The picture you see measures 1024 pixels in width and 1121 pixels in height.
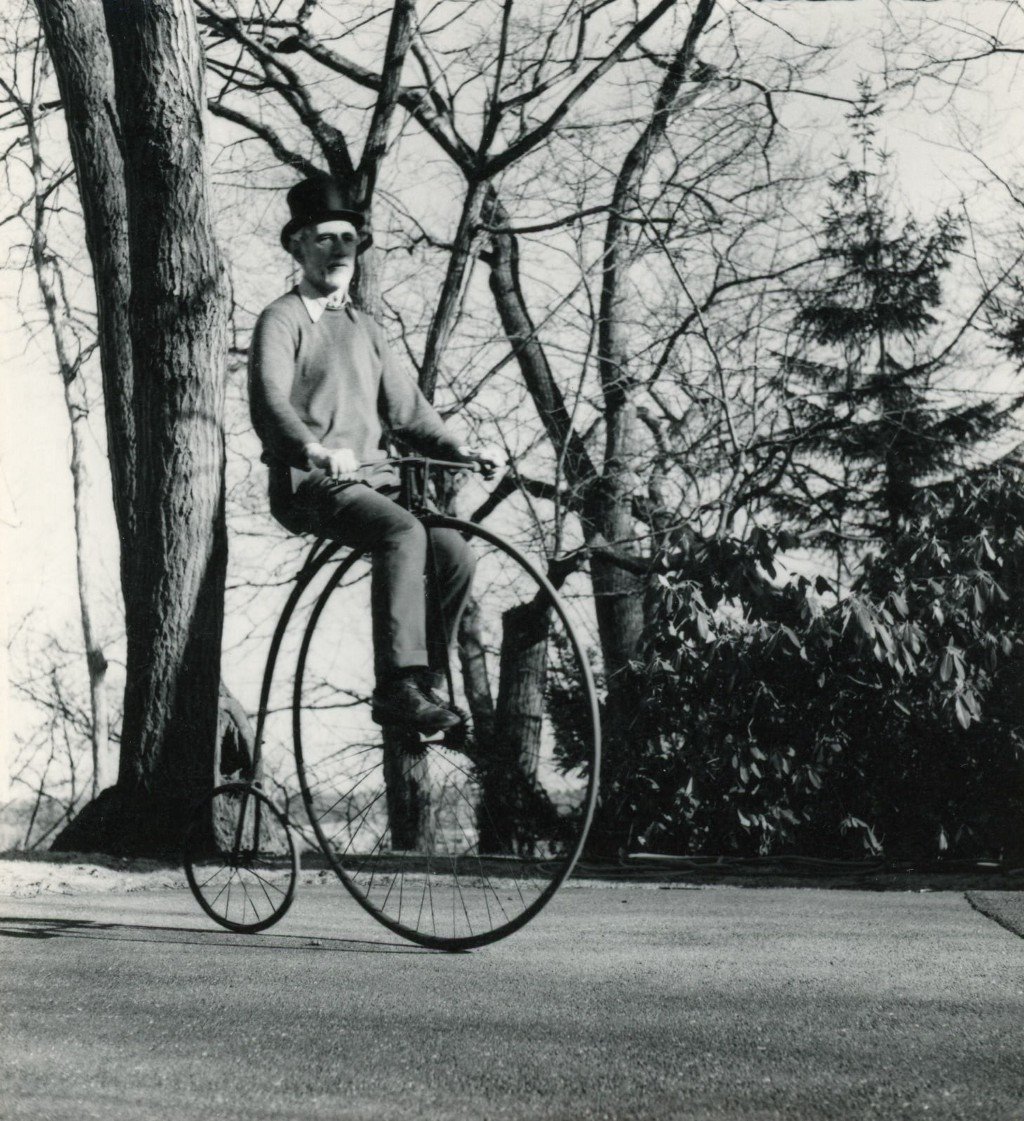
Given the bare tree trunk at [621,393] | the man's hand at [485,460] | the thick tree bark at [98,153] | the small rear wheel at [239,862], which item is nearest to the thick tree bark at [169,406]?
the small rear wheel at [239,862]

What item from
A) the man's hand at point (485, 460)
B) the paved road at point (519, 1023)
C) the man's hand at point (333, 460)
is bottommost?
the paved road at point (519, 1023)

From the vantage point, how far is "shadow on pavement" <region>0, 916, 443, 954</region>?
2.96 m

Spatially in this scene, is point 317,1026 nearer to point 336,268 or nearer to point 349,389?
Result: point 349,389

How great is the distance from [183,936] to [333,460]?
1.23 meters

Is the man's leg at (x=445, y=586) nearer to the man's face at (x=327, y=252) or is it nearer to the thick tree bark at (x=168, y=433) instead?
the man's face at (x=327, y=252)

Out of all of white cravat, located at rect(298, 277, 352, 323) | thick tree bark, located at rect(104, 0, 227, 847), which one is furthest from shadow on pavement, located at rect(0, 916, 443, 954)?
thick tree bark, located at rect(104, 0, 227, 847)

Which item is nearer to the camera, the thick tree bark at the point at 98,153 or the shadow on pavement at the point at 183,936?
the shadow on pavement at the point at 183,936

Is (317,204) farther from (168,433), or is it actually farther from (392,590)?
(168,433)

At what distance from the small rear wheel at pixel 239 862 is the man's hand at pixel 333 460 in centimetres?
79

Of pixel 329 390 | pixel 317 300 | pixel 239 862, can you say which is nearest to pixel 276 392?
pixel 329 390

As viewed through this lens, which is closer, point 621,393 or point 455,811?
point 455,811

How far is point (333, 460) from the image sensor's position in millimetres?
2736

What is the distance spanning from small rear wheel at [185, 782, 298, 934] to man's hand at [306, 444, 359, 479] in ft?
2.60

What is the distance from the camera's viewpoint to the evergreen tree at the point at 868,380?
9109mm
